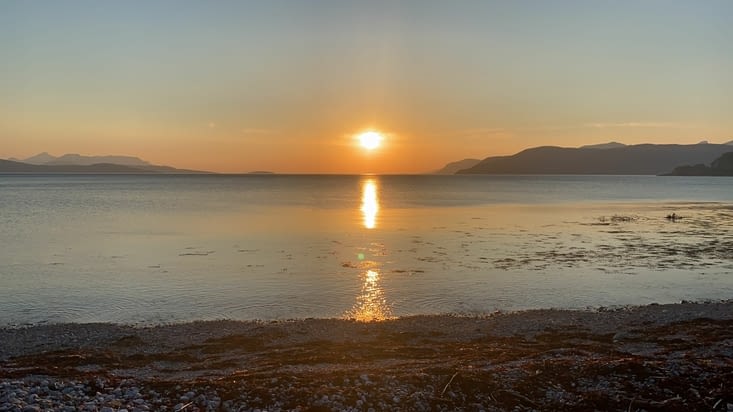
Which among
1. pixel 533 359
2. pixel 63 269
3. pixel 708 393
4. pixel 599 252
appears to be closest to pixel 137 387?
pixel 533 359

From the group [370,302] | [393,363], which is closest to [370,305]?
[370,302]

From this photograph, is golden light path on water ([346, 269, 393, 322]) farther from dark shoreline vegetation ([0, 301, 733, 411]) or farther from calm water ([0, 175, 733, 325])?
dark shoreline vegetation ([0, 301, 733, 411])

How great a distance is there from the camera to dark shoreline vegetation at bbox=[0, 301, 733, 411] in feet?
30.9

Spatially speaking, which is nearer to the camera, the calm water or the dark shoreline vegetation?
the dark shoreline vegetation

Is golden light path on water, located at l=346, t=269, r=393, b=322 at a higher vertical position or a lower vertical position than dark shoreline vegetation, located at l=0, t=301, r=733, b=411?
lower

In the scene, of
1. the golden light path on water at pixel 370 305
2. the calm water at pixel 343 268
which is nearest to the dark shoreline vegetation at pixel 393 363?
the golden light path on water at pixel 370 305

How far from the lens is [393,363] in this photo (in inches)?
503

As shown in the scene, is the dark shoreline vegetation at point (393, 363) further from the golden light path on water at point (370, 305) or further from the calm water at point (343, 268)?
the calm water at point (343, 268)

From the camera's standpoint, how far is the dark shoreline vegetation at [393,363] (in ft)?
30.9

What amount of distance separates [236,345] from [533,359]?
7955mm

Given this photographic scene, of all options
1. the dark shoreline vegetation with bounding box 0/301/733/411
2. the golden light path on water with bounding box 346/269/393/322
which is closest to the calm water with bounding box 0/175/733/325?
the golden light path on water with bounding box 346/269/393/322

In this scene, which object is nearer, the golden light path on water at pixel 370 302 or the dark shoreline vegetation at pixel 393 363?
the dark shoreline vegetation at pixel 393 363

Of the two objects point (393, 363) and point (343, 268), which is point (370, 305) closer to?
point (393, 363)

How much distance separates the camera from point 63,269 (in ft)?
91.6
